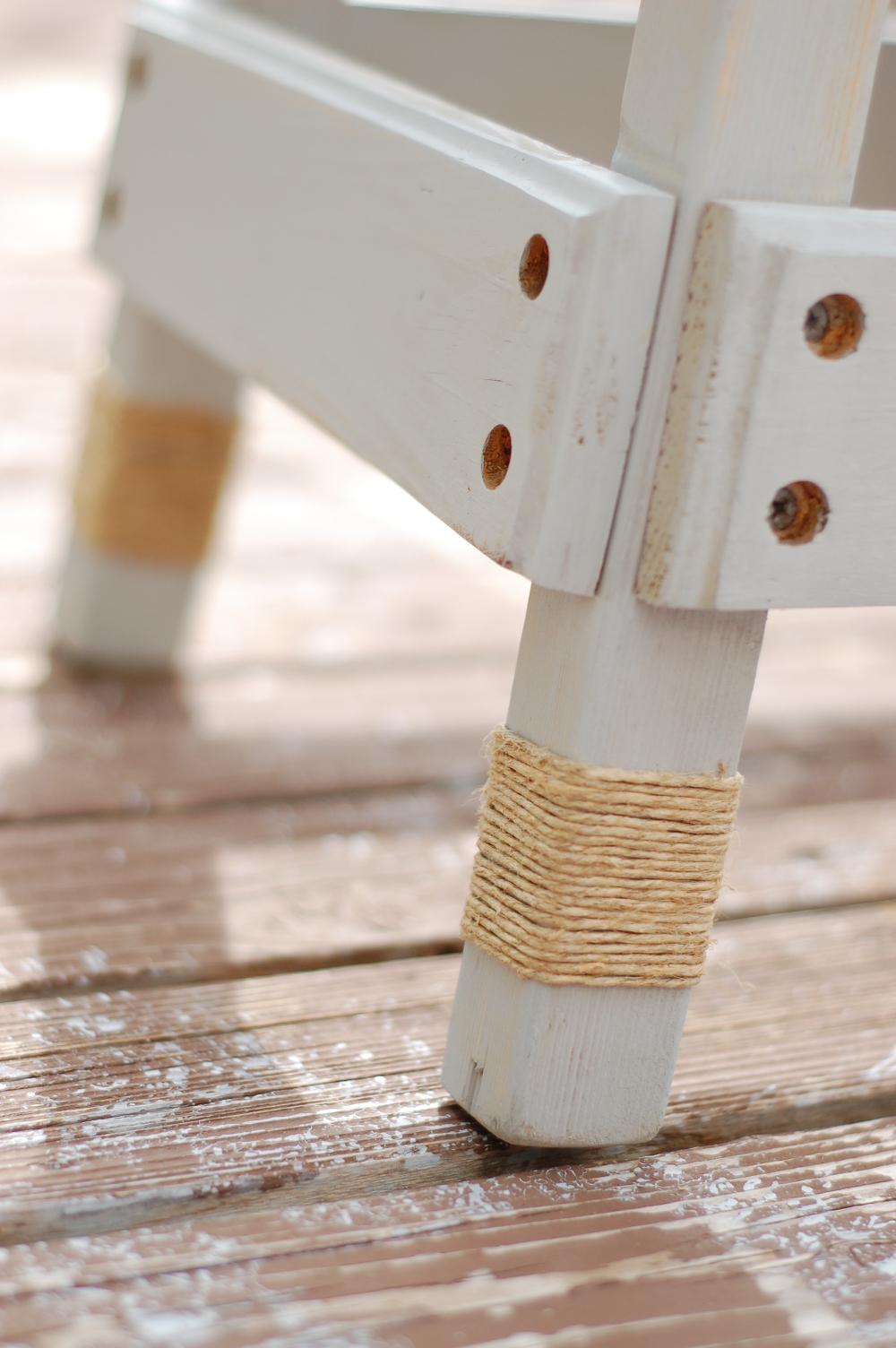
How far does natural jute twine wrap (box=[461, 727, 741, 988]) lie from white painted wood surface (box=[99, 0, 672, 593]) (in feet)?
0.30

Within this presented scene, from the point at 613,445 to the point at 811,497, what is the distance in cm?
8

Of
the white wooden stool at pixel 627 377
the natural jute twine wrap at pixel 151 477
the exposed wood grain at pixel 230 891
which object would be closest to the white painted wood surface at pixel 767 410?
the white wooden stool at pixel 627 377

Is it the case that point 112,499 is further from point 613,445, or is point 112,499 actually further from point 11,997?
point 613,445

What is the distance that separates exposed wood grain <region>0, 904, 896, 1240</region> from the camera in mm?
641

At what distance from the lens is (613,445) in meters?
0.59

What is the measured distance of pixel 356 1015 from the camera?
2.62 ft

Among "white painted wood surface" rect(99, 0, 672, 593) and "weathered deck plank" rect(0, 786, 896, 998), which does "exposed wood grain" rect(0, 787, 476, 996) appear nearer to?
"weathered deck plank" rect(0, 786, 896, 998)

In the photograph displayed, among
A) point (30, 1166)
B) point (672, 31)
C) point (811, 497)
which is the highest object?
point (672, 31)

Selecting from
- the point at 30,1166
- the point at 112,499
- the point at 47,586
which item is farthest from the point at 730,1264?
the point at 47,586

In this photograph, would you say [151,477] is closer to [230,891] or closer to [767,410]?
[230,891]

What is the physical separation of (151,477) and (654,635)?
0.67 metres

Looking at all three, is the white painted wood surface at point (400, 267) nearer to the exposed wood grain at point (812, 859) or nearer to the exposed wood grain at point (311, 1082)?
the exposed wood grain at point (311, 1082)

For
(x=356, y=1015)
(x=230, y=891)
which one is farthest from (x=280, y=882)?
(x=356, y=1015)

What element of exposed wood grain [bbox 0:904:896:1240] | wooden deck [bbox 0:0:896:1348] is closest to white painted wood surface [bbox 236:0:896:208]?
wooden deck [bbox 0:0:896:1348]
